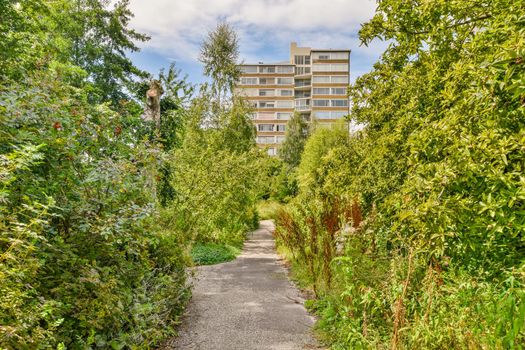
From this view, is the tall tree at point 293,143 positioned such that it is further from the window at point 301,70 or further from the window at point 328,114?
the window at point 301,70

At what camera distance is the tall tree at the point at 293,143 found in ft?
121

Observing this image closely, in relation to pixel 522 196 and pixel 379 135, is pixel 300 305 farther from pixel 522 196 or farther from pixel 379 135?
pixel 522 196

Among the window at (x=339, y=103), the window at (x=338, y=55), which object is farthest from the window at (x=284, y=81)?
the window at (x=339, y=103)

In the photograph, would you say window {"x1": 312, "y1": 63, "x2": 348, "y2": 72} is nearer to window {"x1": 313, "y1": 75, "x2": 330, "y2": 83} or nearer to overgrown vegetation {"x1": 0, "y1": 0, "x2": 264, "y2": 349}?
window {"x1": 313, "y1": 75, "x2": 330, "y2": 83}

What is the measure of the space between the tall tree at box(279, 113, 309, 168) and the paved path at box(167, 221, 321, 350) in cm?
2852

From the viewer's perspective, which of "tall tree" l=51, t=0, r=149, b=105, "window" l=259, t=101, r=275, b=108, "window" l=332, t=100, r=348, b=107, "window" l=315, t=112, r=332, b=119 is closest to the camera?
"tall tree" l=51, t=0, r=149, b=105

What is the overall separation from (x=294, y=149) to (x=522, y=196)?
35.2m

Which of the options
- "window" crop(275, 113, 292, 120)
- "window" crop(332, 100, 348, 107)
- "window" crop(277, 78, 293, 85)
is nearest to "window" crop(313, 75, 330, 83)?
"window" crop(332, 100, 348, 107)

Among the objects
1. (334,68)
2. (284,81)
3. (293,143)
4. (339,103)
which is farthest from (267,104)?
(293,143)

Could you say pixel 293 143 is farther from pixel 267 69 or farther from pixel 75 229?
pixel 75 229

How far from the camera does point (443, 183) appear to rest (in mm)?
2223

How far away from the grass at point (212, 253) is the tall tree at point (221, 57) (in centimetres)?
1186

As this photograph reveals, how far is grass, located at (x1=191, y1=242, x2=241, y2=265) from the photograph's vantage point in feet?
32.4

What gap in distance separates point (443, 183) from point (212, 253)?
349 inches
